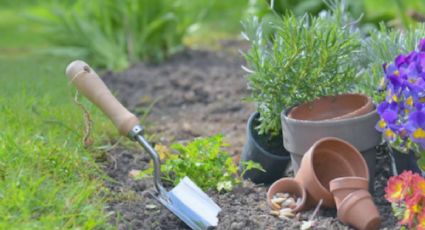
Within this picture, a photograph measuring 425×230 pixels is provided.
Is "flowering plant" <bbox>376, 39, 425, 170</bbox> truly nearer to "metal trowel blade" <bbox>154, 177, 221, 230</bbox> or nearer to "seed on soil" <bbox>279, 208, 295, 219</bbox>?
"seed on soil" <bbox>279, 208, 295, 219</bbox>

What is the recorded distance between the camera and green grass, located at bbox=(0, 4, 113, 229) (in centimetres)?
256

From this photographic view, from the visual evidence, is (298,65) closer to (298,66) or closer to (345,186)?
(298,66)

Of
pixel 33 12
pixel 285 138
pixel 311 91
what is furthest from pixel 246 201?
pixel 33 12

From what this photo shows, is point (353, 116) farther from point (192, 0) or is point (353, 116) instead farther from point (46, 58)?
point (192, 0)

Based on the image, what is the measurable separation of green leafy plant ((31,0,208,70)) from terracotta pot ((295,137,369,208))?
2854 mm

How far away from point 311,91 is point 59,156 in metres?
0.92

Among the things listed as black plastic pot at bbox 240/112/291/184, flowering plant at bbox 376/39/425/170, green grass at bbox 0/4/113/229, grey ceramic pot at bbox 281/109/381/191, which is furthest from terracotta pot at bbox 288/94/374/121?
green grass at bbox 0/4/113/229

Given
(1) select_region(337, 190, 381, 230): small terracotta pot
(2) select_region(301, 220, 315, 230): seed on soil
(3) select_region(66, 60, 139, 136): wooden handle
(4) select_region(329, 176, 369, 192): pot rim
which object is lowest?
(2) select_region(301, 220, 315, 230): seed on soil

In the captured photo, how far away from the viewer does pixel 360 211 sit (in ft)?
8.70

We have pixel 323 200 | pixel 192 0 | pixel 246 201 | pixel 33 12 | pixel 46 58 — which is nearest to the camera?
pixel 323 200

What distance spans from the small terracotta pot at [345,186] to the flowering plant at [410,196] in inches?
4.9

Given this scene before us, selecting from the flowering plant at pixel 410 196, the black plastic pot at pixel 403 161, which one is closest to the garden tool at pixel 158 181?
the flowering plant at pixel 410 196

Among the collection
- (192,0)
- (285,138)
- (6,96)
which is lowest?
(192,0)

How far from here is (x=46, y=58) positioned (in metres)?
6.09
